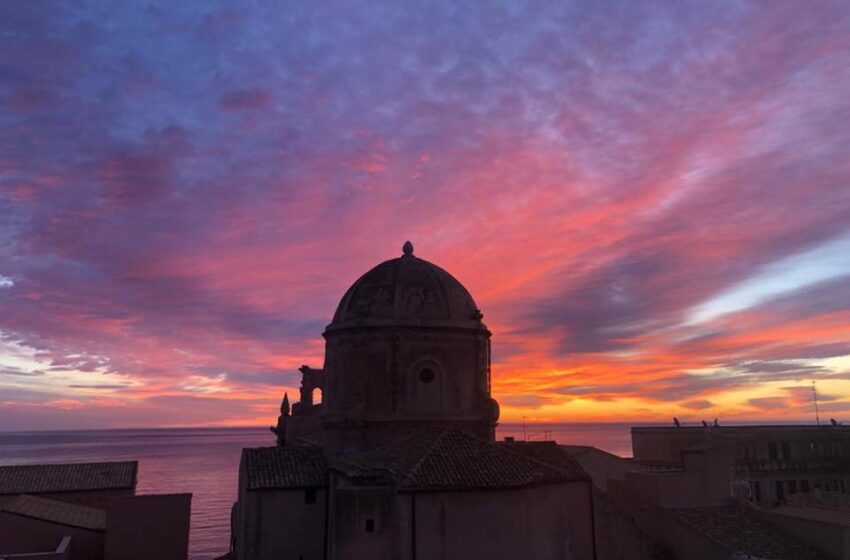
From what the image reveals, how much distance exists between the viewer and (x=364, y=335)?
2669 cm

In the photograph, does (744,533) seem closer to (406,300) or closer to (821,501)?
(821,501)

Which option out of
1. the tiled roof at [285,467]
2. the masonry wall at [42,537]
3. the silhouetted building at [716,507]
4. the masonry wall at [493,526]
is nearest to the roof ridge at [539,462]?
the masonry wall at [493,526]

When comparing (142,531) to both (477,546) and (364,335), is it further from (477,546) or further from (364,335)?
(477,546)

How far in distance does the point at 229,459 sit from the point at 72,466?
355 feet

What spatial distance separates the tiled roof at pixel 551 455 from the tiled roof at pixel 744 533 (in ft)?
17.5

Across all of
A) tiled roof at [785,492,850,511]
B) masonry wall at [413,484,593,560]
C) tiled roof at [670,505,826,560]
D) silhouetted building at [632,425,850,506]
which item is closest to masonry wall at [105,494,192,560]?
masonry wall at [413,484,593,560]

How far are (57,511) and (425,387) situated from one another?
18452 mm

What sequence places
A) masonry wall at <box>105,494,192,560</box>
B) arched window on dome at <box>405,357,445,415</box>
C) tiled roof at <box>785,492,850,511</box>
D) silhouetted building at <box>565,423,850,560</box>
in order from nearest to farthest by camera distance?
silhouetted building at <box>565,423,850,560</box>
arched window on dome at <box>405,357,445,415</box>
masonry wall at <box>105,494,192,560</box>
tiled roof at <box>785,492,850,511</box>

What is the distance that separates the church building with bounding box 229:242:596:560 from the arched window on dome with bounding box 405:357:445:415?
4 centimetres

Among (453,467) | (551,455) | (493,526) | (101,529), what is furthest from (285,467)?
(551,455)

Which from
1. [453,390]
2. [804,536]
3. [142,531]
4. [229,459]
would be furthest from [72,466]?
[229,459]

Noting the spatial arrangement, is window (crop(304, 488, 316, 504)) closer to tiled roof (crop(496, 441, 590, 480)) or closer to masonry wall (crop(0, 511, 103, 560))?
tiled roof (crop(496, 441, 590, 480))

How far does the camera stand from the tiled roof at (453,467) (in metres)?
19.8

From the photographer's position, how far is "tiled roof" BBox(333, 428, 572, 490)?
19.8m
